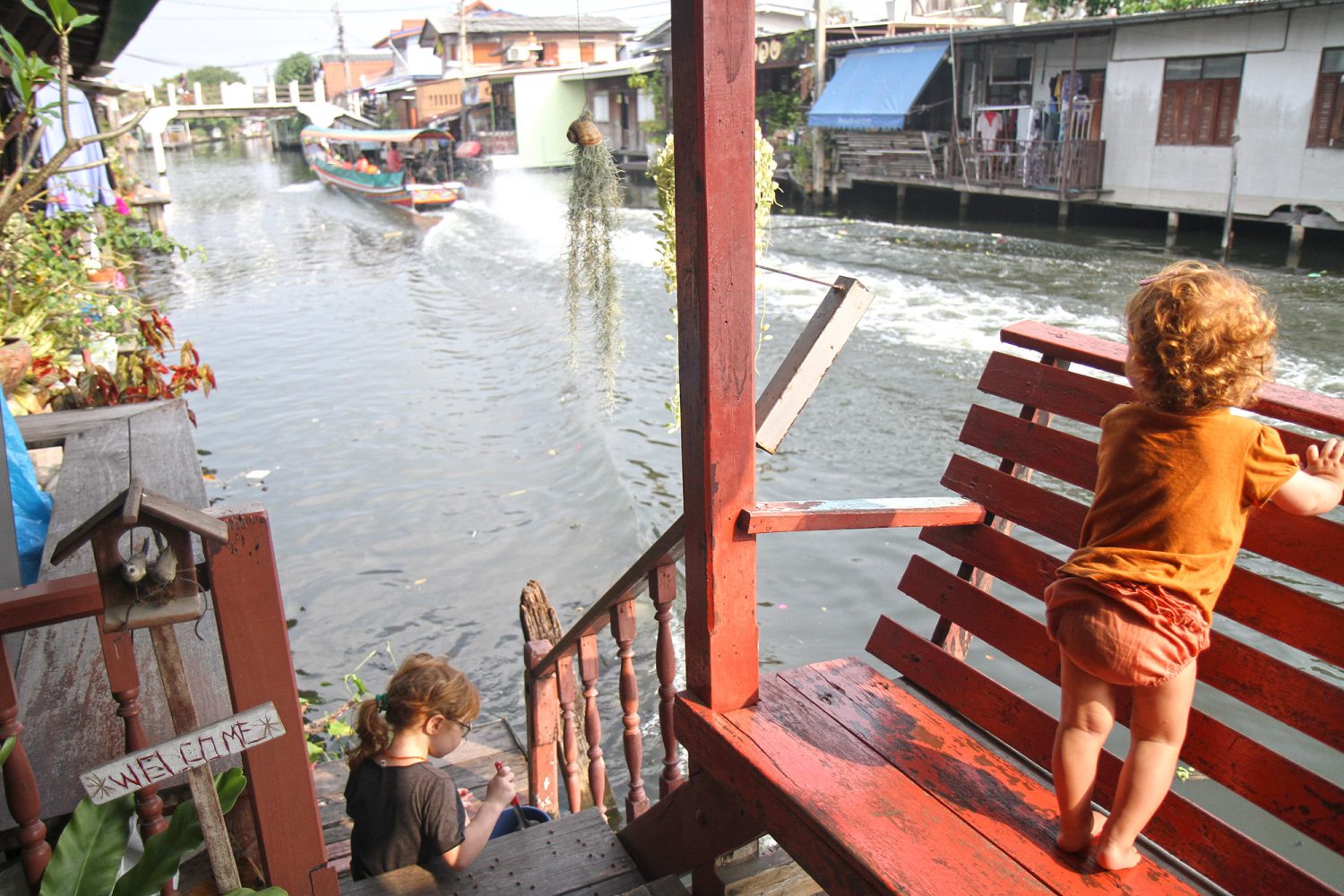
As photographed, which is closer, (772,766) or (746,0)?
(746,0)

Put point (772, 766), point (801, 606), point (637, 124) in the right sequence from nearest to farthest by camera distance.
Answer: point (772, 766) < point (801, 606) < point (637, 124)

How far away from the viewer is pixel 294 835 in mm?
1899

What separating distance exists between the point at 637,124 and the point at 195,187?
19276mm

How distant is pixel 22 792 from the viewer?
5.96 feet

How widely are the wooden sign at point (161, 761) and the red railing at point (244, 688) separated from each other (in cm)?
8

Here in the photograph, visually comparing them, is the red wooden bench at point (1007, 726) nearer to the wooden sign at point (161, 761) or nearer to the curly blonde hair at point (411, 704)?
the curly blonde hair at point (411, 704)

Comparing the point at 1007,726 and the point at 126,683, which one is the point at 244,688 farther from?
the point at 1007,726

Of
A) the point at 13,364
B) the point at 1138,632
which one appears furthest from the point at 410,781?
the point at 13,364

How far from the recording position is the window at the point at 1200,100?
17312 millimetres

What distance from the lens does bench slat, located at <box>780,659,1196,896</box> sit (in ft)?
5.88

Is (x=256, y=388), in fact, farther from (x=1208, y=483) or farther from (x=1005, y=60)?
(x=1005, y=60)

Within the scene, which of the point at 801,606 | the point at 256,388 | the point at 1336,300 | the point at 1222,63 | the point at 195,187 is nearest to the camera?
the point at 801,606

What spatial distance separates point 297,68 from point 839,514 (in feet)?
304

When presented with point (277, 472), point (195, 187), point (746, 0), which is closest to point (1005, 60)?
point (277, 472)
